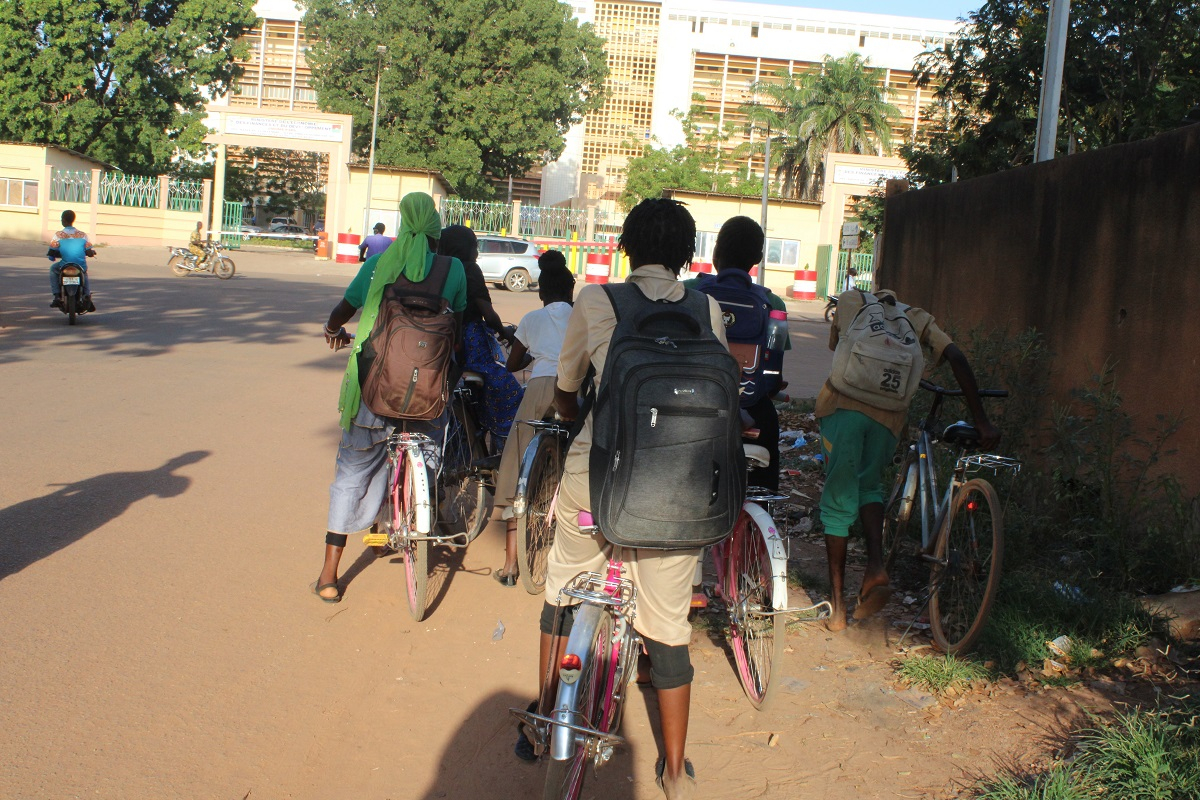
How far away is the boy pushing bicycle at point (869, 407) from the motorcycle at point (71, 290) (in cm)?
1226

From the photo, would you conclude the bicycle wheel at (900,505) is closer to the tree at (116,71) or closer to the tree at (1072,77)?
the tree at (1072,77)

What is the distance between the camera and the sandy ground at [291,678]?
137 inches

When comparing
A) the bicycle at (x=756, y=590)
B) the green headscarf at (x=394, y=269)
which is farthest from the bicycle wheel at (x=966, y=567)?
the green headscarf at (x=394, y=269)

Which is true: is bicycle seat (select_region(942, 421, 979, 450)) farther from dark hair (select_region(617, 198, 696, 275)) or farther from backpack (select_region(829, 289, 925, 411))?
dark hair (select_region(617, 198, 696, 275))

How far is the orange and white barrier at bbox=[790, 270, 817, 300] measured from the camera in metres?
39.5

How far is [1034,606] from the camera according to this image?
476 centimetres

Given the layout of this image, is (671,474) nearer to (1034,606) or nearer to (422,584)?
(422,584)

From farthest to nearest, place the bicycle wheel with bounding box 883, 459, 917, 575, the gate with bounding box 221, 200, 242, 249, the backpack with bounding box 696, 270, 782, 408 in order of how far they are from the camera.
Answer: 1. the gate with bounding box 221, 200, 242, 249
2. the bicycle wheel with bounding box 883, 459, 917, 575
3. the backpack with bounding box 696, 270, 782, 408

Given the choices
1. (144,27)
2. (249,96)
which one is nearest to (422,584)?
A: (144,27)

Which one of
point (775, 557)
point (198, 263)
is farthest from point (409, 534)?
point (198, 263)

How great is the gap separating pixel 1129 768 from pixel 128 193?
41.5 metres

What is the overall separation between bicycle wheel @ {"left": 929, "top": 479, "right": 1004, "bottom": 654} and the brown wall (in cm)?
143

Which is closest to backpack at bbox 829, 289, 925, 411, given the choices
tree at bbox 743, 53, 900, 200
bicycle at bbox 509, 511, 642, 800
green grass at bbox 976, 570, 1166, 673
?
green grass at bbox 976, 570, 1166, 673

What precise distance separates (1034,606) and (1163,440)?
1.13 metres
